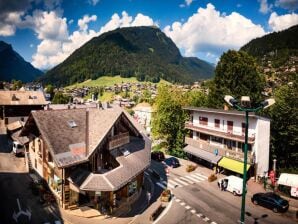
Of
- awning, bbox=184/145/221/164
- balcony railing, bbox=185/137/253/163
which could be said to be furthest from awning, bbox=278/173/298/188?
awning, bbox=184/145/221/164

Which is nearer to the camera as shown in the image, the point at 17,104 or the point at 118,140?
the point at 118,140

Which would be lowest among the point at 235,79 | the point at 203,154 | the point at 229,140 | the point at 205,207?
the point at 205,207

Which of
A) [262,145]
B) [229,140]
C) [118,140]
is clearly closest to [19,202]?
[118,140]

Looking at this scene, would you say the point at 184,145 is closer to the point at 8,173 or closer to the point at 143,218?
the point at 143,218

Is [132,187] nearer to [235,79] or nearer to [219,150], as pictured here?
[219,150]

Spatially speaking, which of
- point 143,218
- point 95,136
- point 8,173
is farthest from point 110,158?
point 8,173

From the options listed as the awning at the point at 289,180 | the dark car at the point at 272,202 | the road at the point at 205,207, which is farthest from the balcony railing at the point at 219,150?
the dark car at the point at 272,202
